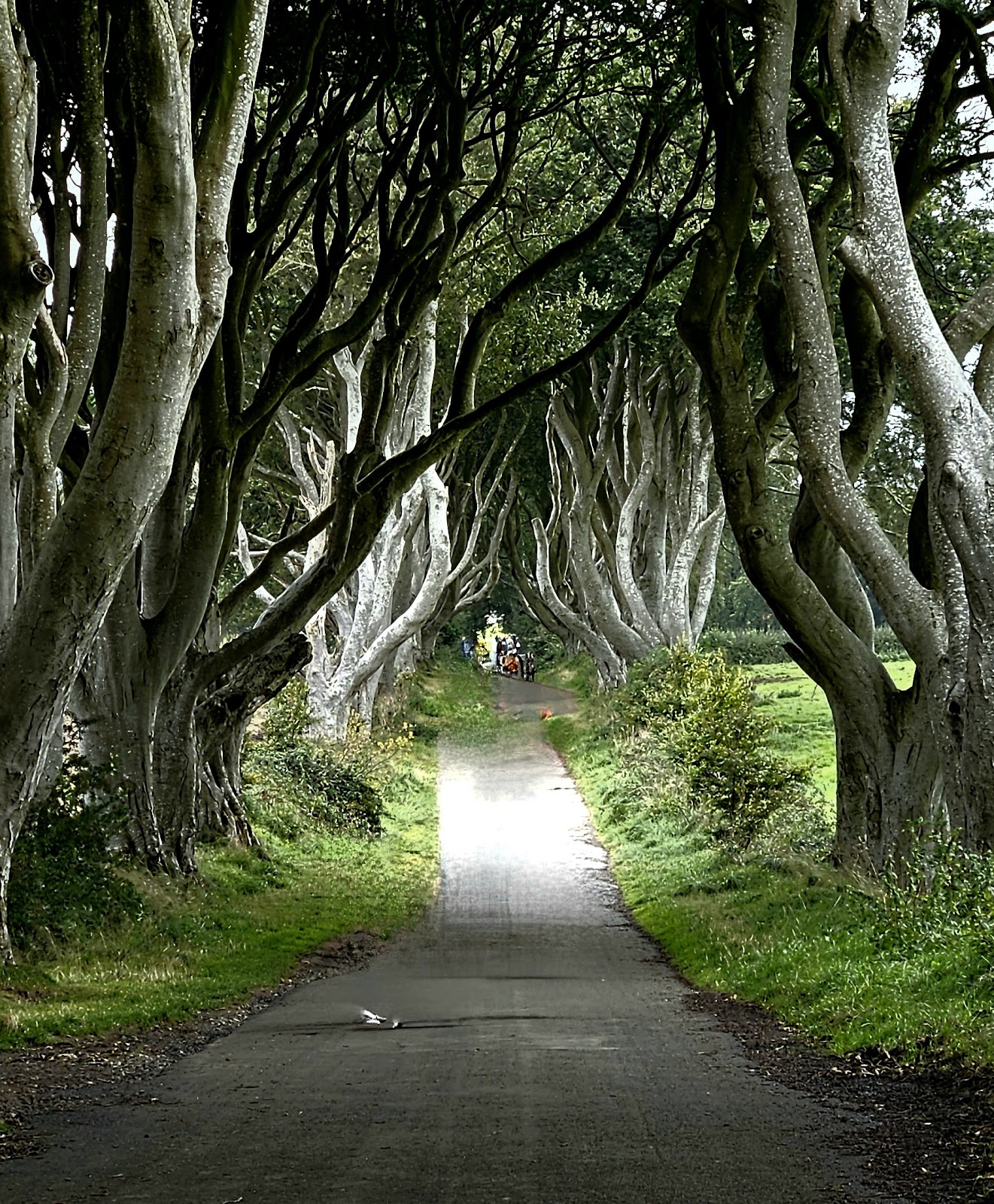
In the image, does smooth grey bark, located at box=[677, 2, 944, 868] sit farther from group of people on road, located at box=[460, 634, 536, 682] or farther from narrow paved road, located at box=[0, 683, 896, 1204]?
group of people on road, located at box=[460, 634, 536, 682]

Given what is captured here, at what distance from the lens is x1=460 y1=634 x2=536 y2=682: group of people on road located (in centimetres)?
5841

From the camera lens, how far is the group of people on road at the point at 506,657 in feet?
192

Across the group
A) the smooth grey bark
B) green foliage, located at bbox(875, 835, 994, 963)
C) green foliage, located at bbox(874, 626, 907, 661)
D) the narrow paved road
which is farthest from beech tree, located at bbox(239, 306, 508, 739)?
green foliage, located at bbox(874, 626, 907, 661)

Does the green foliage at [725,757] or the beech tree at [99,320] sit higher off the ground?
the beech tree at [99,320]

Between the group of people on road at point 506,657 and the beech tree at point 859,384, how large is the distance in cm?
4315

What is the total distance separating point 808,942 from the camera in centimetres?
1084

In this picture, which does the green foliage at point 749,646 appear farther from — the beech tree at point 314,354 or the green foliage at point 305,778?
the beech tree at point 314,354

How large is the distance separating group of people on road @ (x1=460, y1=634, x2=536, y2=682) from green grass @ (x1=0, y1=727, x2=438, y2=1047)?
35.8 meters

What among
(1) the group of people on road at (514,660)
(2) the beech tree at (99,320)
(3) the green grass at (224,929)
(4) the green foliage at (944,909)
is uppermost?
(2) the beech tree at (99,320)

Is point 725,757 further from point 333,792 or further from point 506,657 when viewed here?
point 506,657

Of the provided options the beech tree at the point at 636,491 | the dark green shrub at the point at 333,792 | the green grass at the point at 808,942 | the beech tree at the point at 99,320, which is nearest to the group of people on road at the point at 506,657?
the beech tree at the point at 636,491

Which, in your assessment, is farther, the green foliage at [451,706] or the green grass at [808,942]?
the green foliage at [451,706]

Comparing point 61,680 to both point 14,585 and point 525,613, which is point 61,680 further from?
point 525,613

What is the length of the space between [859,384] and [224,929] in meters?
7.99
